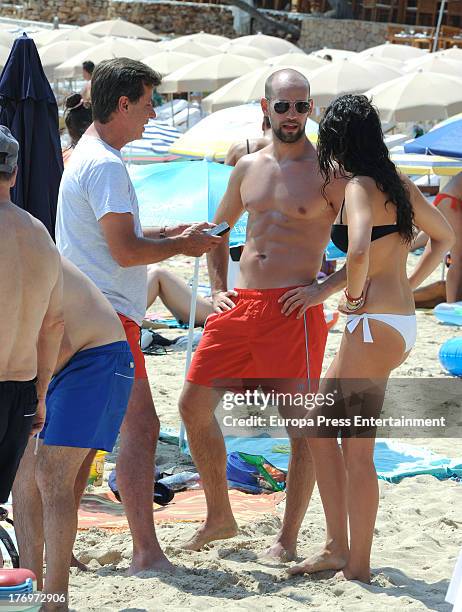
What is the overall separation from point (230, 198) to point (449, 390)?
126 inches

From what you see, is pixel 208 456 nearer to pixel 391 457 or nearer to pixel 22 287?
pixel 22 287

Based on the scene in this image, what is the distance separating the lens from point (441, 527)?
480 cm

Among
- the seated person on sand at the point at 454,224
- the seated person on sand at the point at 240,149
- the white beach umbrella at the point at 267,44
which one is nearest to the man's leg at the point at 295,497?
the seated person on sand at the point at 240,149

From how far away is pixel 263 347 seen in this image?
4375 millimetres

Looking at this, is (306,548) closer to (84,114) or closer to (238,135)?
(84,114)

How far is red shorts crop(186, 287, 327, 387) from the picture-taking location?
436cm

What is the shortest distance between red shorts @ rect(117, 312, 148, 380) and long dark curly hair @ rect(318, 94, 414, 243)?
3.16 feet

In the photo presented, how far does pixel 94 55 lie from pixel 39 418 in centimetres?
2101

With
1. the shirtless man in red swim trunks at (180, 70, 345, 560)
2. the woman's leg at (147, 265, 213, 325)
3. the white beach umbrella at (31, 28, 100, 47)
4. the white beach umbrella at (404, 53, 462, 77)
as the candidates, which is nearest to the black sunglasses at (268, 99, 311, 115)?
the shirtless man in red swim trunks at (180, 70, 345, 560)

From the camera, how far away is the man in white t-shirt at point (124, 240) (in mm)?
3955

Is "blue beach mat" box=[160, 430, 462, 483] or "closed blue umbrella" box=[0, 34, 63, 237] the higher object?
"closed blue umbrella" box=[0, 34, 63, 237]

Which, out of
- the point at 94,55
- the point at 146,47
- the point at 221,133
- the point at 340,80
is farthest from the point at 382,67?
the point at 221,133

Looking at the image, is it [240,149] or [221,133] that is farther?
[221,133]

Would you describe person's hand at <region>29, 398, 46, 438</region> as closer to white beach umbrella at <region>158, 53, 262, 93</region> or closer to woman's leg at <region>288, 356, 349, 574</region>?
woman's leg at <region>288, 356, 349, 574</region>
